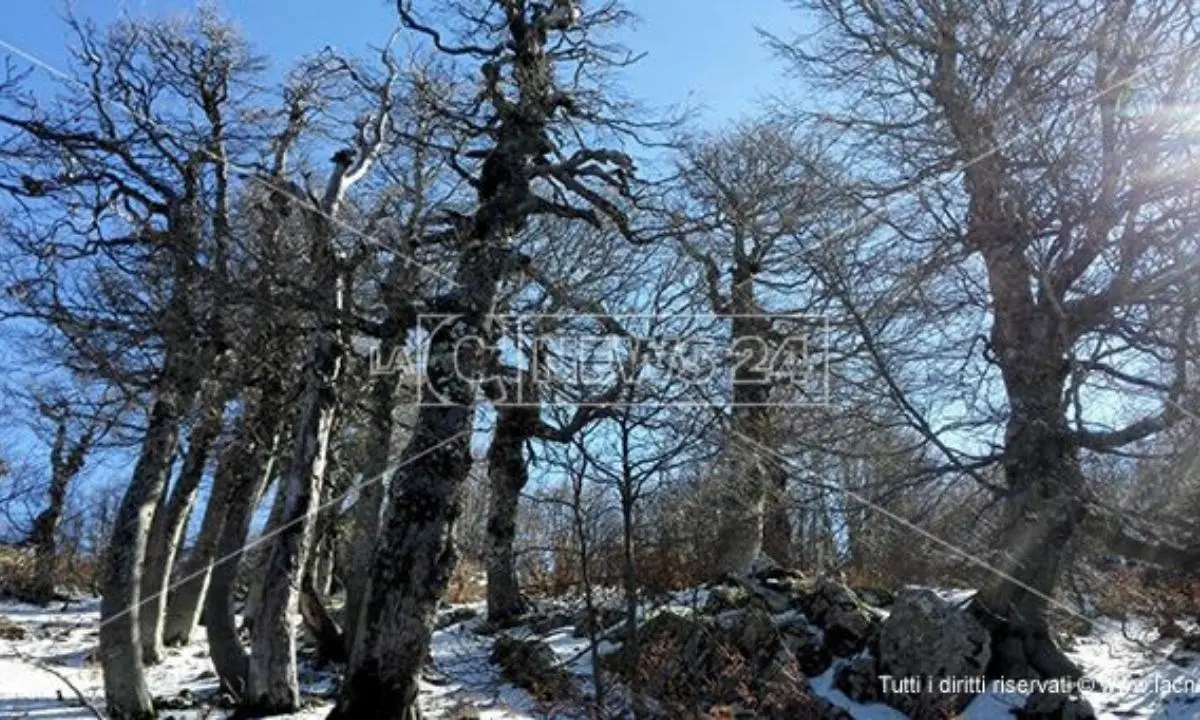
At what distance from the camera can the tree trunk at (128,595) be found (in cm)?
851

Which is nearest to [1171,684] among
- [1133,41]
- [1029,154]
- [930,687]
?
[930,687]

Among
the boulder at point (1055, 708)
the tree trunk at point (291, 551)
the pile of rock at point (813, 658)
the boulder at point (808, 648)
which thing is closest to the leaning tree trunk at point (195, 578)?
the tree trunk at point (291, 551)

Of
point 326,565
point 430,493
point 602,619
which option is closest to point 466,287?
point 430,493

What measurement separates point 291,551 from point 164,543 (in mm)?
4864

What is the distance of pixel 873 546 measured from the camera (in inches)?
452

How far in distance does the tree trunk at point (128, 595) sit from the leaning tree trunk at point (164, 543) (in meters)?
2.13

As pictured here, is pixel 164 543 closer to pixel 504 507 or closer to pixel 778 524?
pixel 504 507

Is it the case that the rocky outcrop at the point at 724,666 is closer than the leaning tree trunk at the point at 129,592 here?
Yes

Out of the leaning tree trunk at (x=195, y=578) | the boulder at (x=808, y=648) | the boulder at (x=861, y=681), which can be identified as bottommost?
the boulder at (x=861, y=681)

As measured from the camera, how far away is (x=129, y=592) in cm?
861

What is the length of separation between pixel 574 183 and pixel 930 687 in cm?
567

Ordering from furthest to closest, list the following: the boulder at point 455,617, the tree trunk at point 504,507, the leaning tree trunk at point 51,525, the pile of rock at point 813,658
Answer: the leaning tree trunk at point 51,525 < the boulder at point 455,617 < the tree trunk at point 504,507 < the pile of rock at point 813,658
